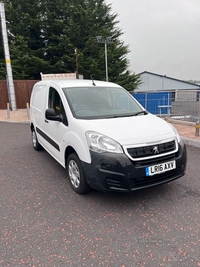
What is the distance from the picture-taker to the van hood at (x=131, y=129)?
2695 mm

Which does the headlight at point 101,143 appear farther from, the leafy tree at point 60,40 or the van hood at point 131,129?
the leafy tree at point 60,40

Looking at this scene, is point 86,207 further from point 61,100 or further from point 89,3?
point 89,3

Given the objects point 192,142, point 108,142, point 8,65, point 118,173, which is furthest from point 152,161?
point 8,65

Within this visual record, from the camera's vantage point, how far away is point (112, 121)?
3.12m

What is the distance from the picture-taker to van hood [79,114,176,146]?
2.70m

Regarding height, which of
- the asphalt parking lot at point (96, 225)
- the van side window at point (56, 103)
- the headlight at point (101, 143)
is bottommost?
the asphalt parking lot at point (96, 225)

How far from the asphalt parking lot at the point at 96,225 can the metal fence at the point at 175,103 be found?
15.3ft

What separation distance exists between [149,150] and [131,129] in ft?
1.31

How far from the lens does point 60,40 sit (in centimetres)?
1889

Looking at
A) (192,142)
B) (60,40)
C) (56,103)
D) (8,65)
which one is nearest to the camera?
(56,103)

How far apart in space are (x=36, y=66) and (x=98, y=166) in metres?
18.3

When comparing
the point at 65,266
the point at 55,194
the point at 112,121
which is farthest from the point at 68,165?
the point at 65,266

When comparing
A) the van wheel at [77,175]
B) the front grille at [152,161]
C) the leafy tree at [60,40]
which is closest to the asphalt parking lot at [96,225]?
the van wheel at [77,175]

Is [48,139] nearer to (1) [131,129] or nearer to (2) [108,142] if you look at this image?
(2) [108,142]
